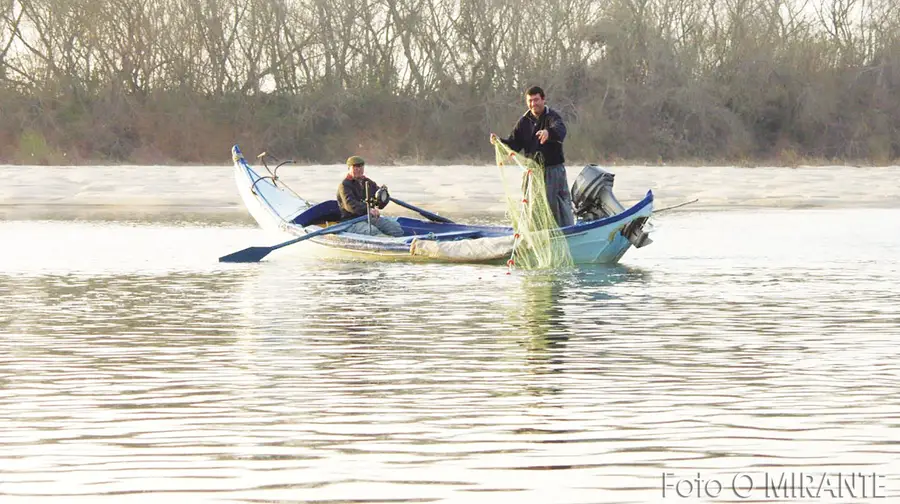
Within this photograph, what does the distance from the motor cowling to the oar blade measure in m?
2.89

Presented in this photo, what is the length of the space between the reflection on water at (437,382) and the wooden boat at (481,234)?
38 cm

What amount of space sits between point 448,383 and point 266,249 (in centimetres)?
840

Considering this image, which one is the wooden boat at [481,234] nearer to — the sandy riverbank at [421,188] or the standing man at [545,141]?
the standing man at [545,141]

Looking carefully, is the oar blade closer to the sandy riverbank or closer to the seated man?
the seated man

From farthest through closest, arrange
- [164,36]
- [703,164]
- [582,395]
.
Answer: [164,36]
[703,164]
[582,395]

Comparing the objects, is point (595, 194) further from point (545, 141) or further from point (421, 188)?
point (421, 188)

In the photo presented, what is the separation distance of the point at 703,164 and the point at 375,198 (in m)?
23.8

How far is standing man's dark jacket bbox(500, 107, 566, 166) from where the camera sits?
14500mm

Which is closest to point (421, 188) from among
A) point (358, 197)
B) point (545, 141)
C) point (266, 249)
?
point (358, 197)

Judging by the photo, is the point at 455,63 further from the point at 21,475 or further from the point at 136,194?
the point at 21,475

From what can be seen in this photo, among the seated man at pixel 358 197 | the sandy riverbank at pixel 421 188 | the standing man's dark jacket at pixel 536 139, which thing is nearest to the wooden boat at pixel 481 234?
the seated man at pixel 358 197

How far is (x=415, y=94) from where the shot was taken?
137 ft

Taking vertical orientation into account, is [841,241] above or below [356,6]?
below

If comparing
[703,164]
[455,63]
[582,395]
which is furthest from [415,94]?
[582,395]
